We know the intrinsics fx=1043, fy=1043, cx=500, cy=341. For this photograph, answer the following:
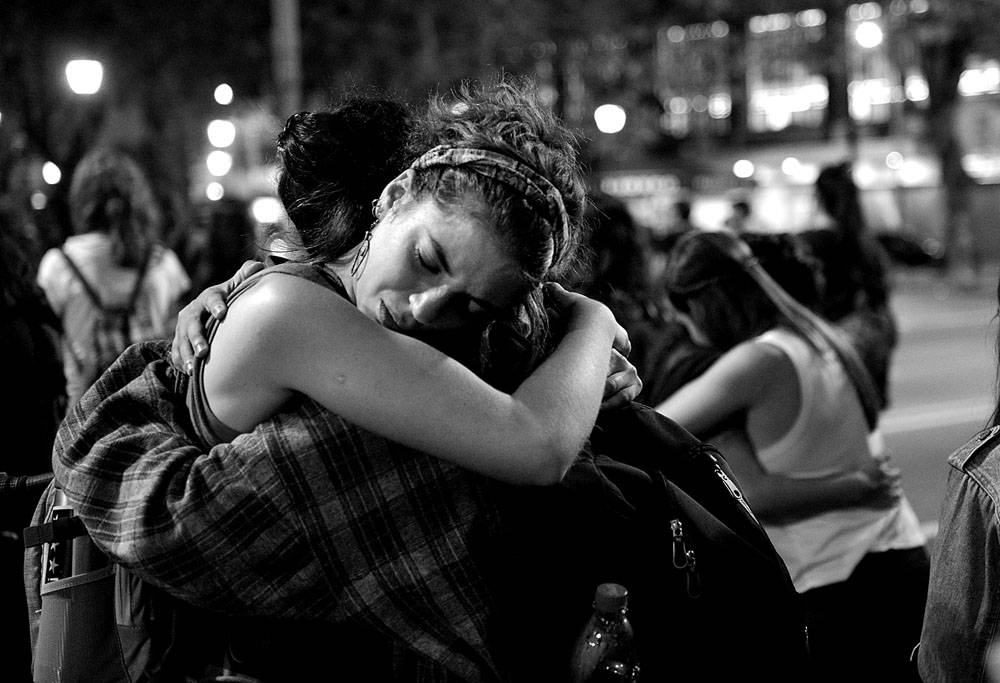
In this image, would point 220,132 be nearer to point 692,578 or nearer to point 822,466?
point 822,466

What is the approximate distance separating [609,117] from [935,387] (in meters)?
13.5

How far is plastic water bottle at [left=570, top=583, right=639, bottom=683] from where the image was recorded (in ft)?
5.77

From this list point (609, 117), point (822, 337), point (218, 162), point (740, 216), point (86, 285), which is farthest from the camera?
point (609, 117)

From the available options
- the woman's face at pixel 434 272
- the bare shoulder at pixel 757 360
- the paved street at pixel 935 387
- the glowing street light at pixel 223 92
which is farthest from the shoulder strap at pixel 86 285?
the paved street at pixel 935 387

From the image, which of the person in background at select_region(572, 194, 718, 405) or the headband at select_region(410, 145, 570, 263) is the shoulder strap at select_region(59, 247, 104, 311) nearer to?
the person in background at select_region(572, 194, 718, 405)

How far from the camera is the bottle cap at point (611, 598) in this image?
1.75 metres

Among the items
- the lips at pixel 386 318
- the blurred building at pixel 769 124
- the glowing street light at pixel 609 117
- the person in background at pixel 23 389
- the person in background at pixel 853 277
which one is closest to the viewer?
the lips at pixel 386 318

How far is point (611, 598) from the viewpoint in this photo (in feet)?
5.74

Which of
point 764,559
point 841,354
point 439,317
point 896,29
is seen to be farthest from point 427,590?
point 896,29

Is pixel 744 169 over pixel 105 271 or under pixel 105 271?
under

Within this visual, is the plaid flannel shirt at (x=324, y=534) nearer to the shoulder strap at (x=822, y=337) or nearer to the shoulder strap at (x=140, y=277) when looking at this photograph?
the shoulder strap at (x=822, y=337)

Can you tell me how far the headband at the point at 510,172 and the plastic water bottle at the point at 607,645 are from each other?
0.61 m

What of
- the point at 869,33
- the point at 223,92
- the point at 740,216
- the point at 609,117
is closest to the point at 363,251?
the point at 223,92

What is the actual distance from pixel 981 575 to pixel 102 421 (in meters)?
1.64
